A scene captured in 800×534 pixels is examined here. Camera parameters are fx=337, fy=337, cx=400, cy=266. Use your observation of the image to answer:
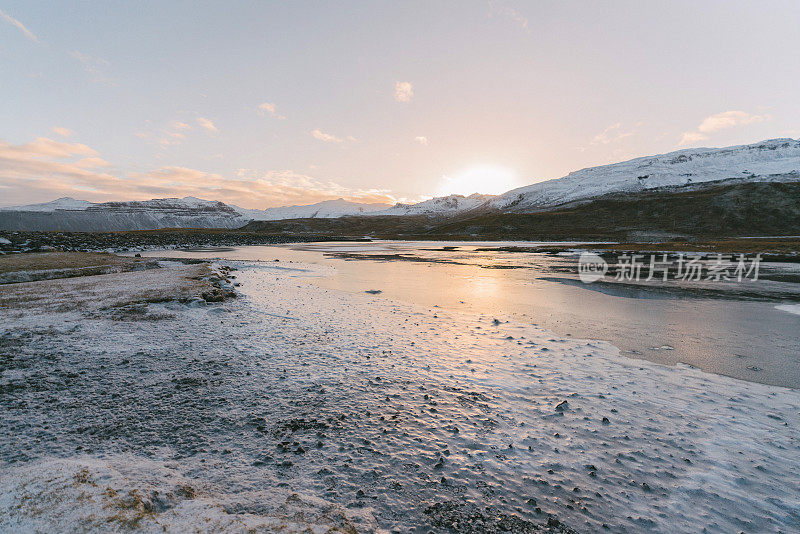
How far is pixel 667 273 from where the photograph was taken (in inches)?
1357

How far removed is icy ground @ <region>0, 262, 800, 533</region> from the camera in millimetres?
4645

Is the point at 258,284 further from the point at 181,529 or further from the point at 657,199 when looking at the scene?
the point at 657,199

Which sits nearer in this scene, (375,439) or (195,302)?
(375,439)

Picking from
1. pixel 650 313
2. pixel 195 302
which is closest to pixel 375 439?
pixel 195 302

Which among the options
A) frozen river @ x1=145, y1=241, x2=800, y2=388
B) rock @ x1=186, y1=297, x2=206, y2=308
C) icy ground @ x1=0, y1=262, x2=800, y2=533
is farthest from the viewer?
rock @ x1=186, y1=297, x2=206, y2=308

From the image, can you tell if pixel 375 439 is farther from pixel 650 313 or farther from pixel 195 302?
pixel 650 313

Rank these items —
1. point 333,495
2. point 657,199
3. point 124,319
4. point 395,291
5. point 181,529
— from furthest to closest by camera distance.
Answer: point 657,199 → point 395,291 → point 124,319 → point 333,495 → point 181,529

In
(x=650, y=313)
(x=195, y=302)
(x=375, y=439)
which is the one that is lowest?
(x=650, y=313)

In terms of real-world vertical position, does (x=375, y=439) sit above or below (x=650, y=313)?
above

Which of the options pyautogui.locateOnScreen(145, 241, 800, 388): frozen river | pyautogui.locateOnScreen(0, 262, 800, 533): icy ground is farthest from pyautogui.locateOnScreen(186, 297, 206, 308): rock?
pyautogui.locateOnScreen(145, 241, 800, 388): frozen river

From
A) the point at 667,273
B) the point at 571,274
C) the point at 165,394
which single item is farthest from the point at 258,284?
the point at 667,273

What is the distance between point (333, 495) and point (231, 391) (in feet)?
14.9

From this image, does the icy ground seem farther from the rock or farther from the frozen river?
the rock

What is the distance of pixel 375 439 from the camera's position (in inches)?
255
